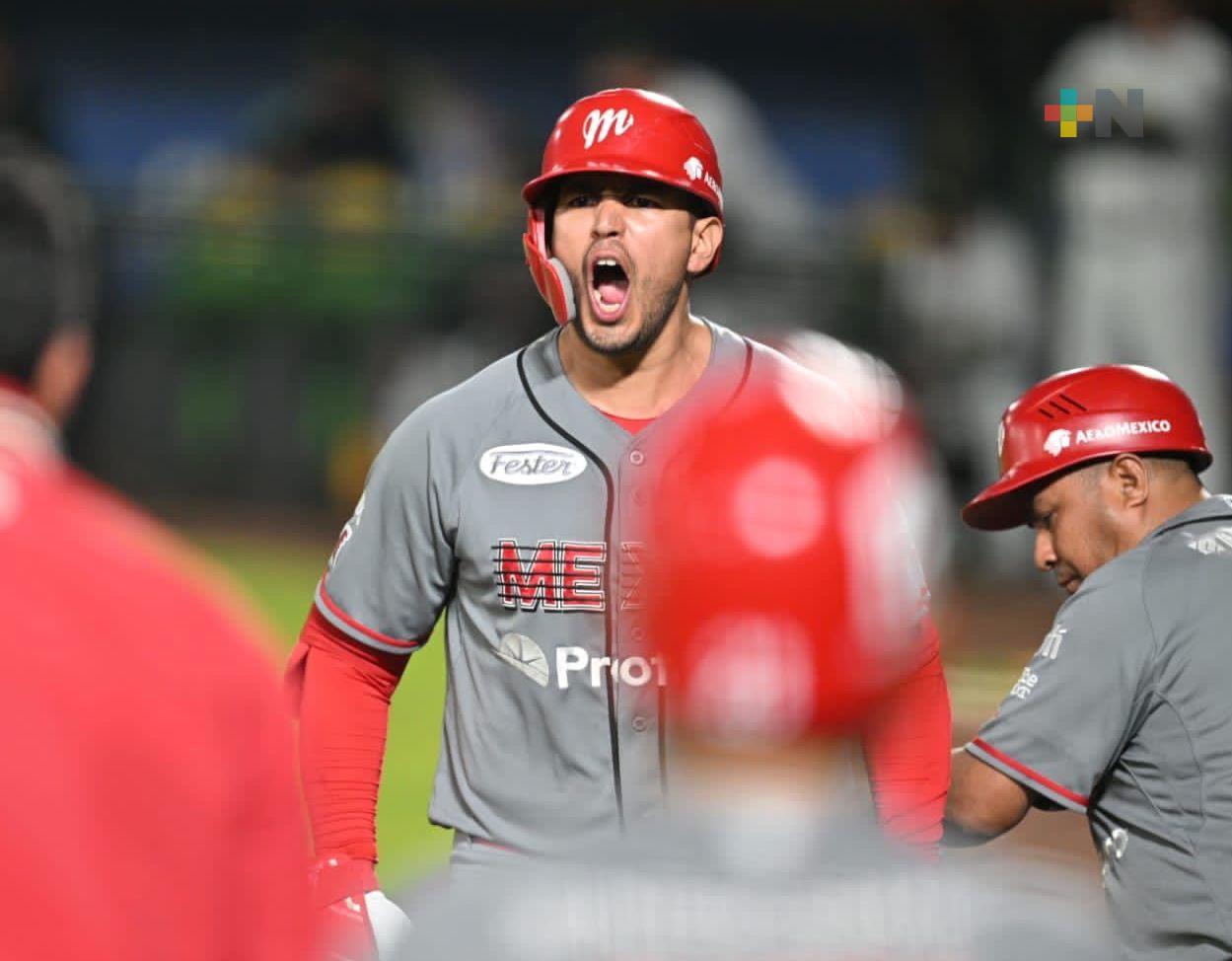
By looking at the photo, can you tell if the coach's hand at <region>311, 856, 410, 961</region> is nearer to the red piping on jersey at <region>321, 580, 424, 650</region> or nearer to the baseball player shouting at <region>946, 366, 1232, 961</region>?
the red piping on jersey at <region>321, 580, 424, 650</region>

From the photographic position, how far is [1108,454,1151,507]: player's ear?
358 centimetres

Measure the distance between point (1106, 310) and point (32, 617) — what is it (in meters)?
8.51

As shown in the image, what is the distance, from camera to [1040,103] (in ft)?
36.3

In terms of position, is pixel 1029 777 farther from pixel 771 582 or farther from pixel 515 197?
pixel 515 197

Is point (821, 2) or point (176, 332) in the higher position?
point (821, 2)

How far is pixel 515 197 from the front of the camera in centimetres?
1278

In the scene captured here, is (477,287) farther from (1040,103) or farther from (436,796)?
(436,796)

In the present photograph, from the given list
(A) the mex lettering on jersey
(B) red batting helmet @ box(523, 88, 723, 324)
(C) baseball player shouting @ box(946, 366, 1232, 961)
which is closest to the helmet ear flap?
(B) red batting helmet @ box(523, 88, 723, 324)

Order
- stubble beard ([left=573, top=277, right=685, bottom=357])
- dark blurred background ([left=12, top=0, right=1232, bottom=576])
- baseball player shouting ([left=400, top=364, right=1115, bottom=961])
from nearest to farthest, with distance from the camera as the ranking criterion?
baseball player shouting ([left=400, top=364, right=1115, bottom=961])
stubble beard ([left=573, top=277, right=685, bottom=357])
dark blurred background ([left=12, top=0, right=1232, bottom=576])

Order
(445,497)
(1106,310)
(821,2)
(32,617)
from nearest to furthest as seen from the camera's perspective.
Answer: (32,617) < (445,497) < (1106,310) < (821,2)

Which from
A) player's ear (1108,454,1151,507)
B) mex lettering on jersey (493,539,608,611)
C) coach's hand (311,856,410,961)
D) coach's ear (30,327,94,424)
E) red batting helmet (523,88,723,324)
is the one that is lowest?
coach's hand (311,856,410,961)

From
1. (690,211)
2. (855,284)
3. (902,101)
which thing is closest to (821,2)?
(902,101)

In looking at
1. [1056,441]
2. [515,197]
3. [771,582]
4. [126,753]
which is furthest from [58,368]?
[515,197]

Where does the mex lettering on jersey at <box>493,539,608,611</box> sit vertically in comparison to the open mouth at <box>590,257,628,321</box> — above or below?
below
